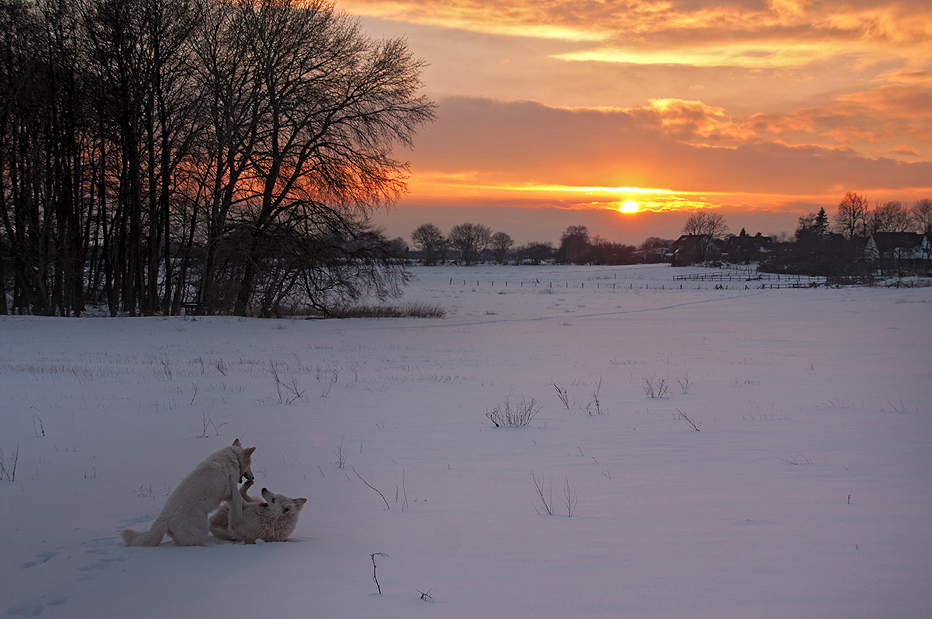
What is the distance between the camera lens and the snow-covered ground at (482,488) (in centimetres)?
361

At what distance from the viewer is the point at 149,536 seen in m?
4.13

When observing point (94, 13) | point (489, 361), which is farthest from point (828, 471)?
point (94, 13)

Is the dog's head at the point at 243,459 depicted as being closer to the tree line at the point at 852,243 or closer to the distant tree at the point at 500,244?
the tree line at the point at 852,243

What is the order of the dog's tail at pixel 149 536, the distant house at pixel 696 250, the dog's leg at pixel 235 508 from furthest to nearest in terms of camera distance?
1. the distant house at pixel 696 250
2. the dog's leg at pixel 235 508
3. the dog's tail at pixel 149 536

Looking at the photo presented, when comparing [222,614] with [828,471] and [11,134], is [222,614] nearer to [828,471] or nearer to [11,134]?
[828,471]

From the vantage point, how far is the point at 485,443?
24.6ft

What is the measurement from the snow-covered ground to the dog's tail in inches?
3.9

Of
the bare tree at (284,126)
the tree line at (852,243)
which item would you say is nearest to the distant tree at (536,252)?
the tree line at (852,243)

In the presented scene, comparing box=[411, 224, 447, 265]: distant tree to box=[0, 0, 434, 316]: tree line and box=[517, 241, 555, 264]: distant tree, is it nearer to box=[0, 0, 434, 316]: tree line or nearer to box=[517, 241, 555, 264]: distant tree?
box=[517, 241, 555, 264]: distant tree

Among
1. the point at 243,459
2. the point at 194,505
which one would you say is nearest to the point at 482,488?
the point at 243,459

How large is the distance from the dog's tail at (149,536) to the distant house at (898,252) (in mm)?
87914

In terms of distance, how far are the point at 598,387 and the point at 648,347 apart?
32.9ft

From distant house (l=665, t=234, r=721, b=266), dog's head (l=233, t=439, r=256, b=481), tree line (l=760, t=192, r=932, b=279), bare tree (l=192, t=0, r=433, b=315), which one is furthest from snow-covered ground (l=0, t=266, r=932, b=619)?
distant house (l=665, t=234, r=721, b=266)

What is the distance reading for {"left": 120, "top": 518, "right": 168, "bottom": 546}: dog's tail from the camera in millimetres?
4117
